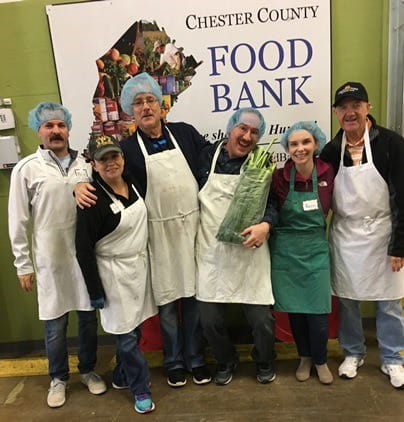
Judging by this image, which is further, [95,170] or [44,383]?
[44,383]

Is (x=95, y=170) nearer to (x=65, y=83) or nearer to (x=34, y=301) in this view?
(x=65, y=83)

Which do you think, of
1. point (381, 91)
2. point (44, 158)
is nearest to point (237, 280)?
point (44, 158)

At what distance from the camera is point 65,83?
2.20 m

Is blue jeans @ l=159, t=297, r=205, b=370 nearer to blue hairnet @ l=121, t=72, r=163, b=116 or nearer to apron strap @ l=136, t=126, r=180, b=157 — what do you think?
apron strap @ l=136, t=126, r=180, b=157

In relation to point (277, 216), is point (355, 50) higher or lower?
higher

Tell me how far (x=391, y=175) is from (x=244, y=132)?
71cm

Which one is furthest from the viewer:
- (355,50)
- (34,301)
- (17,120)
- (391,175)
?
(34,301)

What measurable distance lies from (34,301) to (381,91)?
2.51m

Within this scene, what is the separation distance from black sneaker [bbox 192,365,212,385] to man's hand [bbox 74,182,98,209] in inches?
43.6

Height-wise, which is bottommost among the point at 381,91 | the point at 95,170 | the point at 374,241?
the point at 374,241

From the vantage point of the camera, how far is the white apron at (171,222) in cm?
187

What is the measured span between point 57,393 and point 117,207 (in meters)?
1.13

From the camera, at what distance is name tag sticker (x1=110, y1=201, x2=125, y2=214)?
173 centimetres

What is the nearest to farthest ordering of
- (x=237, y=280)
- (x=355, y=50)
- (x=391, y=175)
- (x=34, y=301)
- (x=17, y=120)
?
1. (x=391, y=175)
2. (x=237, y=280)
3. (x=355, y=50)
4. (x=17, y=120)
5. (x=34, y=301)
